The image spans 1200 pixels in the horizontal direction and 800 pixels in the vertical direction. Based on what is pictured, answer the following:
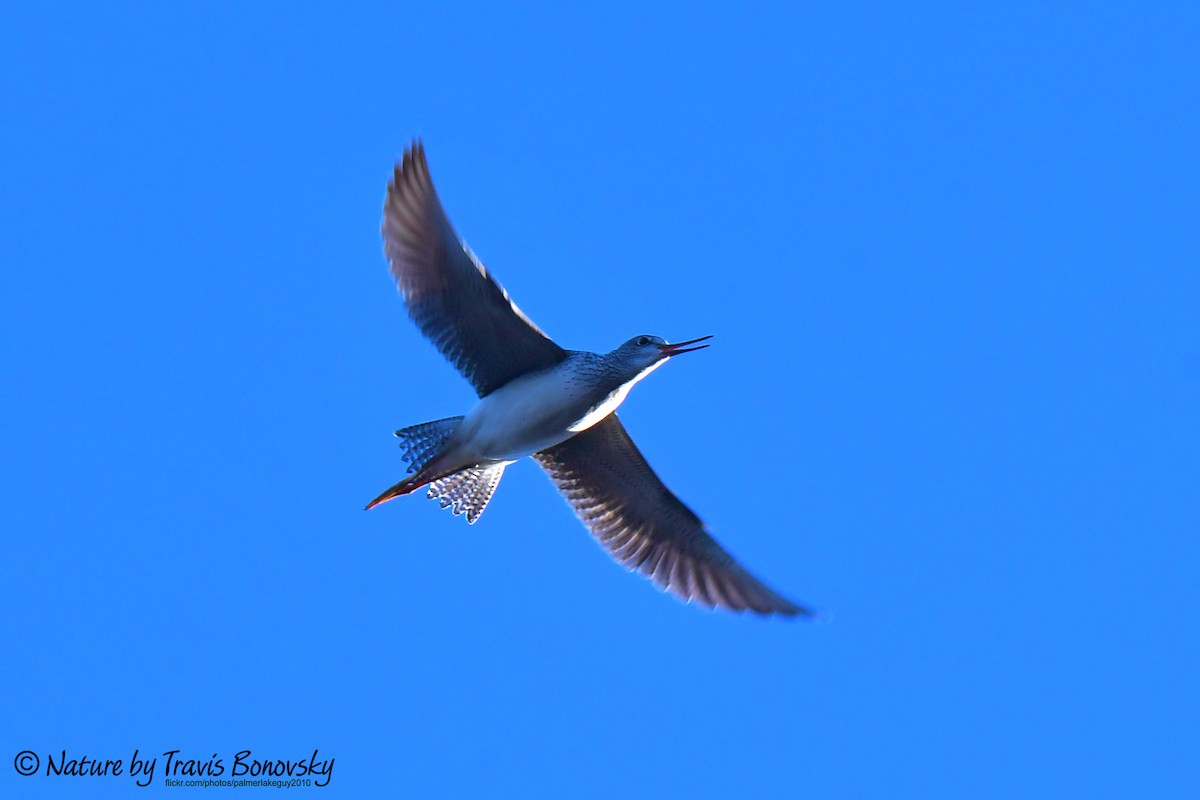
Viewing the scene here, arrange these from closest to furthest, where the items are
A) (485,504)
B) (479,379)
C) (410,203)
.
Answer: (410,203) → (479,379) → (485,504)

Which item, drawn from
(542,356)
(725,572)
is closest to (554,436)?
(542,356)

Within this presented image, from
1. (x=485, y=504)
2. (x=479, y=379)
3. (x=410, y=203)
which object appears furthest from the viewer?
(x=485, y=504)

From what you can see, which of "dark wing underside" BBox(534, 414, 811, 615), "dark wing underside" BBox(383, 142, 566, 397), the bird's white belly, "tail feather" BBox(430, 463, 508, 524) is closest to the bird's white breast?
the bird's white belly

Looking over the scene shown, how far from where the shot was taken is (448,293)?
11.0m

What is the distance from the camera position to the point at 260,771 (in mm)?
11352

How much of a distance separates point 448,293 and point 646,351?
1.99 meters

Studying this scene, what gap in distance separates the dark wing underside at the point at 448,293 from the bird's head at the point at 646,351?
626 millimetres

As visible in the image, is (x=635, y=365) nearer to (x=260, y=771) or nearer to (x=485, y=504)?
(x=485, y=504)

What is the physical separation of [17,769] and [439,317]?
601cm

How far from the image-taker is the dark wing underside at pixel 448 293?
421 inches

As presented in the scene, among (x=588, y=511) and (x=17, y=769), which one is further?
(x=588, y=511)

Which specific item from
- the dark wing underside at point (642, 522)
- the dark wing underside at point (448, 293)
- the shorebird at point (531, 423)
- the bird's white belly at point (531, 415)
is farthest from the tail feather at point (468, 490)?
the dark wing underside at point (448, 293)

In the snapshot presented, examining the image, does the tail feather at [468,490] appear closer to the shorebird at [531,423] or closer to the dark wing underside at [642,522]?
the shorebird at [531,423]

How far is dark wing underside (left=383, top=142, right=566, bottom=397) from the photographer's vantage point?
10695 millimetres
